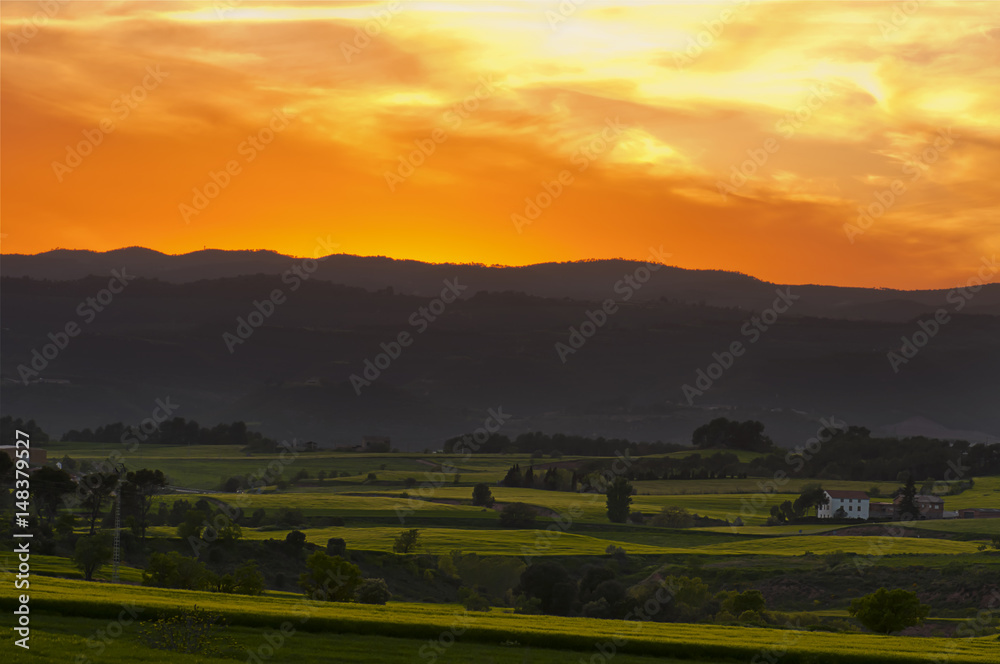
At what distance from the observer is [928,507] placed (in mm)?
167375

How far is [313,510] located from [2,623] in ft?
384

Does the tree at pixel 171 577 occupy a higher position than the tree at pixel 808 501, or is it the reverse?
the tree at pixel 808 501

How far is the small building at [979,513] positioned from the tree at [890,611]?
10802cm

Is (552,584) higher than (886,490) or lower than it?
lower

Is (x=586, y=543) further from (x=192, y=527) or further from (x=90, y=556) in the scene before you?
(x=90, y=556)

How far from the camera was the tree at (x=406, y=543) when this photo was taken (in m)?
114

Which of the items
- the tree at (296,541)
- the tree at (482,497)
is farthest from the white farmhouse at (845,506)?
the tree at (296,541)

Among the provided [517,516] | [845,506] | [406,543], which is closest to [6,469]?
[406,543]

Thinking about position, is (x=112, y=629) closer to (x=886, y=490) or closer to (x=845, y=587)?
(x=845, y=587)

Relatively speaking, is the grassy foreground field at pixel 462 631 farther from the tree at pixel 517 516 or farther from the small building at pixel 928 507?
the small building at pixel 928 507

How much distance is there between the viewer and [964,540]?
137375 millimetres

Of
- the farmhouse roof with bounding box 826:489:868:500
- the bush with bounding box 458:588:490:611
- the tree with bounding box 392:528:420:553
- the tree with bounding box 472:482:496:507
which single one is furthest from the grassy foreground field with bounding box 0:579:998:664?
the farmhouse roof with bounding box 826:489:868:500

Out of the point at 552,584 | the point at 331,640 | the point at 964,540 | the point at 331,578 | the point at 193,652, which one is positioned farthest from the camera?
the point at 964,540

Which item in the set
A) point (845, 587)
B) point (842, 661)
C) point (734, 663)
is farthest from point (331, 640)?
point (845, 587)
